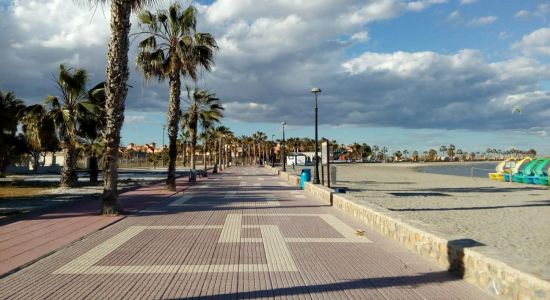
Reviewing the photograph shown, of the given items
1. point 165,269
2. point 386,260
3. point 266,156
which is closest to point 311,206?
point 386,260

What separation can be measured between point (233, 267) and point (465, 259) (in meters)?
3.09

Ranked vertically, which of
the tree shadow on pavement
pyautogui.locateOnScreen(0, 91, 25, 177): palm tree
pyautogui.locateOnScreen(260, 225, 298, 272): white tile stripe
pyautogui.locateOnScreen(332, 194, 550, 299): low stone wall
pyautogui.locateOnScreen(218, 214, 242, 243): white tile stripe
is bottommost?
the tree shadow on pavement

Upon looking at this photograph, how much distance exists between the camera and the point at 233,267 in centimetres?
718

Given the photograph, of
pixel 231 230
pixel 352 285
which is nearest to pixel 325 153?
pixel 231 230

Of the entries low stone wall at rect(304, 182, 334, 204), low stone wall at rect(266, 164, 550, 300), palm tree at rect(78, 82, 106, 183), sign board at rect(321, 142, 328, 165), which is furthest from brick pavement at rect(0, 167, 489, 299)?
palm tree at rect(78, 82, 106, 183)

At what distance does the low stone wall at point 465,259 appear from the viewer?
4.99m

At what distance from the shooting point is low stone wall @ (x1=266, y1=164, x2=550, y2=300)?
4.99 m

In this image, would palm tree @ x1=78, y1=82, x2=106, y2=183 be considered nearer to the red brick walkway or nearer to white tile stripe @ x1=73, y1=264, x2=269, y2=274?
the red brick walkway

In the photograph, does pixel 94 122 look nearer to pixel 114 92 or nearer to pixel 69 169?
pixel 69 169

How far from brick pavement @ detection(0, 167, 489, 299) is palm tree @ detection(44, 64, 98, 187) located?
1356 centimetres

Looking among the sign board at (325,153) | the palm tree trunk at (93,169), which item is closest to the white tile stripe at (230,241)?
the sign board at (325,153)

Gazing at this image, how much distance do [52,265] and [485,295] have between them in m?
5.71

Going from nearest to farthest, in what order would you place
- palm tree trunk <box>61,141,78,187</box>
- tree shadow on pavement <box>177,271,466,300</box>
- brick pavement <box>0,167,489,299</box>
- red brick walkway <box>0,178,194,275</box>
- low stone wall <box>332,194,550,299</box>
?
low stone wall <box>332,194,550,299</box> → tree shadow on pavement <box>177,271,466,300</box> → brick pavement <box>0,167,489,299</box> → red brick walkway <box>0,178,194,275</box> → palm tree trunk <box>61,141,78,187</box>

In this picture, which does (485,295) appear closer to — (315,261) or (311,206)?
(315,261)
